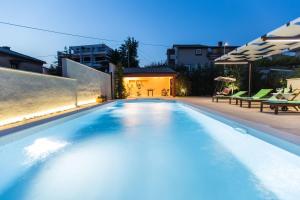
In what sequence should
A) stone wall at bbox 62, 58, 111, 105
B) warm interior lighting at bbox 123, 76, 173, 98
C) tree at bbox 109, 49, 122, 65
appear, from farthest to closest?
1. tree at bbox 109, 49, 122, 65
2. warm interior lighting at bbox 123, 76, 173, 98
3. stone wall at bbox 62, 58, 111, 105

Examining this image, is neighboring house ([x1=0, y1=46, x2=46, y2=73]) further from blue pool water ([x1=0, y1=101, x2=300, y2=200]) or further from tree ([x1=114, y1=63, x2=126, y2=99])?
blue pool water ([x1=0, y1=101, x2=300, y2=200])

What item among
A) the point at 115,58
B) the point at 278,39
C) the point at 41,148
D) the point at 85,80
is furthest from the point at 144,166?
the point at 115,58

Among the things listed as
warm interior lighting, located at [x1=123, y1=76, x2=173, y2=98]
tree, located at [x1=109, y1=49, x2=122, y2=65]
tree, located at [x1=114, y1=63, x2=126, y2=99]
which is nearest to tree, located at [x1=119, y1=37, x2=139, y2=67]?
tree, located at [x1=109, y1=49, x2=122, y2=65]

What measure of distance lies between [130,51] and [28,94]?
31.4 m

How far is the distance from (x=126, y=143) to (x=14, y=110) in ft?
10.2

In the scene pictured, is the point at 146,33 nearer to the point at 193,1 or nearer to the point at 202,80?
the point at 193,1

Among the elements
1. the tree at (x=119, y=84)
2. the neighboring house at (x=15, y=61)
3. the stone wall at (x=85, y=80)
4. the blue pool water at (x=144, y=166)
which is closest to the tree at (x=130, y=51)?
the tree at (x=119, y=84)

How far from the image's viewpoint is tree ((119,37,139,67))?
123 ft

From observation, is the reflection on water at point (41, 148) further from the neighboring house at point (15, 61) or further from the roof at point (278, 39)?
the neighboring house at point (15, 61)

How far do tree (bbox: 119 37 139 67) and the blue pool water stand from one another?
102 feet

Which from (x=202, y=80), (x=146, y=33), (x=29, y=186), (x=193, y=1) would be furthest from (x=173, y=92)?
(x=146, y=33)

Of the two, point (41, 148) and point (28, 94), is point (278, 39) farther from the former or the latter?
point (28, 94)

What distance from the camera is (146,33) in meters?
54.9

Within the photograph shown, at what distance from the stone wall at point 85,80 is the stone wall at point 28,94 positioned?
0.91m
